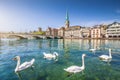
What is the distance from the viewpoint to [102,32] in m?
102

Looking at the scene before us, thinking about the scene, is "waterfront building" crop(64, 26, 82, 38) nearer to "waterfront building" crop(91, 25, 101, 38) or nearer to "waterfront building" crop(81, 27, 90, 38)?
"waterfront building" crop(81, 27, 90, 38)

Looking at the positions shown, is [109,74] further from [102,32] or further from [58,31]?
[58,31]

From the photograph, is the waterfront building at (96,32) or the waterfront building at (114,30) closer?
the waterfront building at (114,30)

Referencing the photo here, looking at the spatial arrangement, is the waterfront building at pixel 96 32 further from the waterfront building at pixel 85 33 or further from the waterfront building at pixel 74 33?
the waterfront building at pixel 74 33

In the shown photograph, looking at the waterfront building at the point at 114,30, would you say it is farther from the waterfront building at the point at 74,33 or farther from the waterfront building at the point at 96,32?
the waterfront building at the point at 74,33

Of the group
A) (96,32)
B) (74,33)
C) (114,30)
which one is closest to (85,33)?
(74,33)

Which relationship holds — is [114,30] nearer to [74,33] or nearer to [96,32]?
[96,32]

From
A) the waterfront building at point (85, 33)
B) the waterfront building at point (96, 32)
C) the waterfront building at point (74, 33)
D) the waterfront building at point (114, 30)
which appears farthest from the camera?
the waterfront building at point (74, 33)

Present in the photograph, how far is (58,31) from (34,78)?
5564 inches

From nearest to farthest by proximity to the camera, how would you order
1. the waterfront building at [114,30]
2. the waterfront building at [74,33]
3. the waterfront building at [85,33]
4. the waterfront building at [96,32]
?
the waterfront building at [114,30] → the waterfront building at [96,32] → the waterfront building at [85,33] → the waterfront building at [74,33]

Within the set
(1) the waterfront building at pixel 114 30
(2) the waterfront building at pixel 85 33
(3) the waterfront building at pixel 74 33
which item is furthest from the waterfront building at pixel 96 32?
(3) the waterfront building at pixel 74 33

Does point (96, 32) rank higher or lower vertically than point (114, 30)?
lower

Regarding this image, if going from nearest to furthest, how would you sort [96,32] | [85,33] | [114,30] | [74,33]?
[114,30] → [96,32] → [85,33] → [74,33]

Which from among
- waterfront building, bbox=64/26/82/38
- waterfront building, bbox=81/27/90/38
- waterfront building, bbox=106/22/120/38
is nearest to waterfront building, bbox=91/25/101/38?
waterfront building, bbox=81/27/90/38
